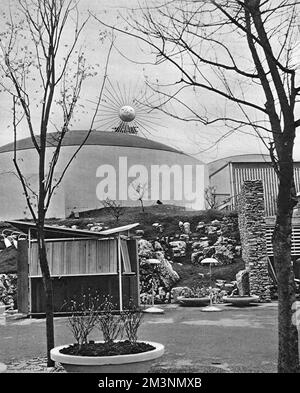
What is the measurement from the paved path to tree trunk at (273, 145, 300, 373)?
102 cm

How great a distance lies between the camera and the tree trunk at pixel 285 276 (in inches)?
154

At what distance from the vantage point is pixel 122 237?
37.7 feet

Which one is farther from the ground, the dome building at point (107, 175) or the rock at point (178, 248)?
the dome building at point (107, 175)

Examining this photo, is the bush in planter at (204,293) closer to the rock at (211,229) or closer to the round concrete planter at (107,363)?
the rock at (211,229)

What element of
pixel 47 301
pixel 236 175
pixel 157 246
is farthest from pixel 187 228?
pixel 236 175

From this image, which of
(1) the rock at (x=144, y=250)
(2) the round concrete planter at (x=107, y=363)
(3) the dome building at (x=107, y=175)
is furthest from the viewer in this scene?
(3) the dome building at (x=107, y=175)

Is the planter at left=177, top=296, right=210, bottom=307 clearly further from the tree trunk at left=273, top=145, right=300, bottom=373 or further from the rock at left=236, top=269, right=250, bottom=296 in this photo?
the tree trunk at left=273, top=145, right=300, bottom=373

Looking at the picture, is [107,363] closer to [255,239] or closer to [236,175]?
[255,239]

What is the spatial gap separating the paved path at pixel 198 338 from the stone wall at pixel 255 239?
2297 mm

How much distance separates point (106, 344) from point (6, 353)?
2.65 m

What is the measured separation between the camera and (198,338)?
730 cm

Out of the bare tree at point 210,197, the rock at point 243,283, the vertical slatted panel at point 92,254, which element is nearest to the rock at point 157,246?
the rock at point 243,283

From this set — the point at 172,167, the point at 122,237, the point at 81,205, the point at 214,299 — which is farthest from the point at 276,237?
the point at 172,167

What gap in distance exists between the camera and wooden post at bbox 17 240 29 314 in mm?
11125
